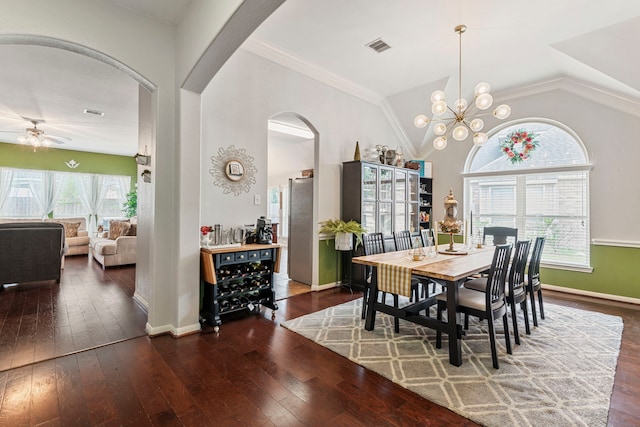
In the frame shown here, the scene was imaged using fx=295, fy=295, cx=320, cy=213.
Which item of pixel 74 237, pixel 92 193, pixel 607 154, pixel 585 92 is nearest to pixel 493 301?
pixel 607 154

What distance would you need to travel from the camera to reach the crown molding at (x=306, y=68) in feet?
12.1

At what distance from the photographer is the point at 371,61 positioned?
4.15 m

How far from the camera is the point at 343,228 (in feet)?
14.3

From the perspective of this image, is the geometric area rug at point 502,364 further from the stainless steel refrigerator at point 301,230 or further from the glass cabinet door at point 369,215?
the glass cabinet door at point 369,215

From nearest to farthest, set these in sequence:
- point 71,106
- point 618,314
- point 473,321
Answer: point 473,321, point 618,314, point 71,106

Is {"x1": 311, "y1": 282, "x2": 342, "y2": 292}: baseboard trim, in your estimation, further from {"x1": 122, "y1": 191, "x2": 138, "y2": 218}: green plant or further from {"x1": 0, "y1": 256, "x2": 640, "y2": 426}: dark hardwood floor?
{"x1": 122, "y1": 191, "x2": 138, "y2": 218}: green plant

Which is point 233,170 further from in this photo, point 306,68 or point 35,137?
point 35,137

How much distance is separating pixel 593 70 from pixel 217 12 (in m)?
4.58

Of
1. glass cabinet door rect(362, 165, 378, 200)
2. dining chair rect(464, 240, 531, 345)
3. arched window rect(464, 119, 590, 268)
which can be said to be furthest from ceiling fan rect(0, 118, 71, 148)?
arched window rect(464, 119, 590, 268)

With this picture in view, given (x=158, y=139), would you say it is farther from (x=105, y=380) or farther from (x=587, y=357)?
(x=587, y=357)

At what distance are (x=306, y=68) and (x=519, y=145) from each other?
12.5ft

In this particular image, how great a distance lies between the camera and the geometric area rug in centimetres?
186

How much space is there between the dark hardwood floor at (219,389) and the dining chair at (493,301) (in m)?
0.74

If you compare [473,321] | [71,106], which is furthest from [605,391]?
[71,106]
